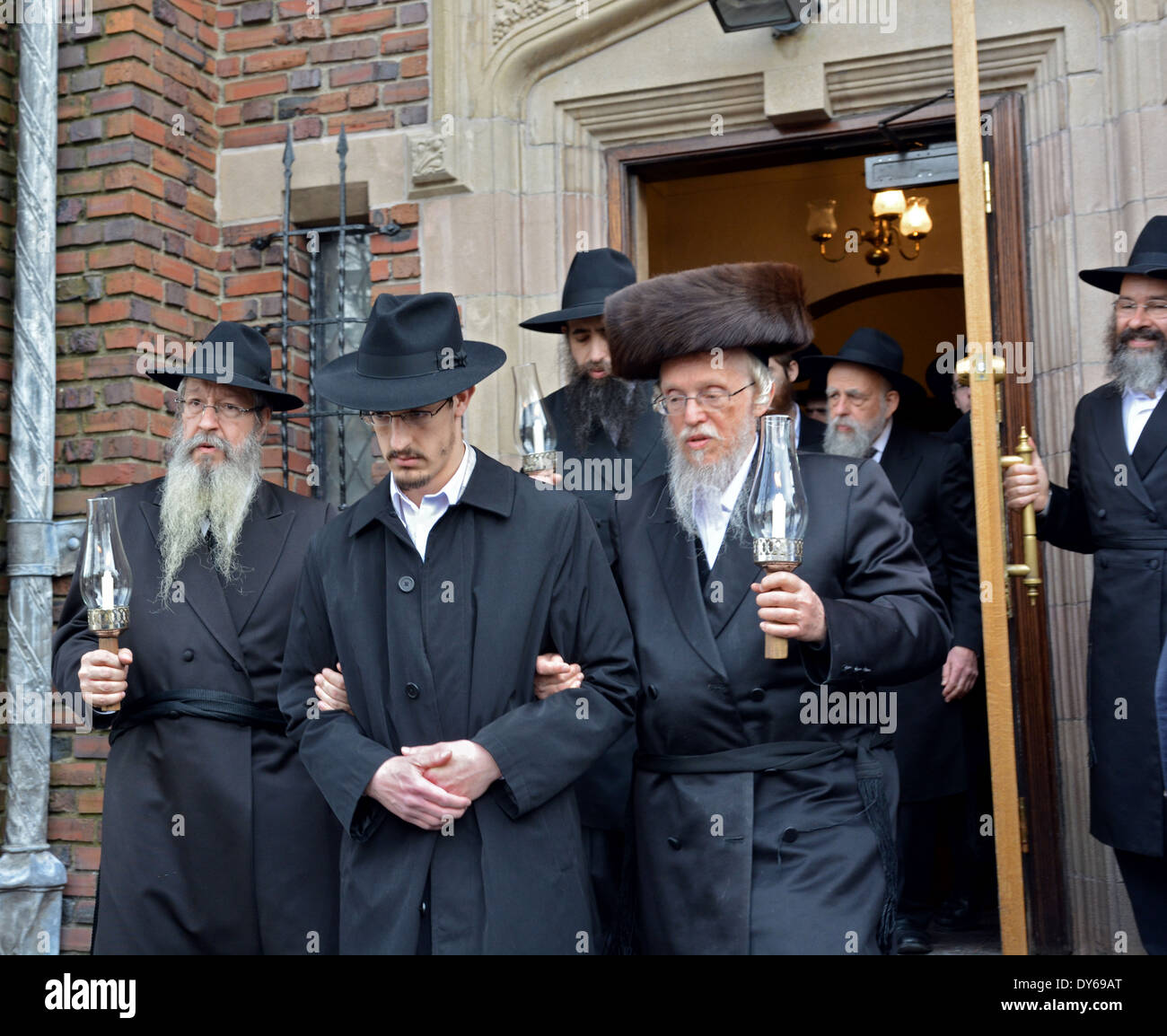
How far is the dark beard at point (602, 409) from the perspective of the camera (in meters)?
4.96

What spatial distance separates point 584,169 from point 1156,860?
3.72 metres

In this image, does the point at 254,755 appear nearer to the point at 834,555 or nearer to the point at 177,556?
the point at 177,556

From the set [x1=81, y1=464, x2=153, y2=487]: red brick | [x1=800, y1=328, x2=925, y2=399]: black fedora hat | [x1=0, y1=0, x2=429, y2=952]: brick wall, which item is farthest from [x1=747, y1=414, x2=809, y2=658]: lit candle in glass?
[x1=81, y1=464, x2=153, y2=487]: red brick

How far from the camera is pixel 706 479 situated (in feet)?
12.3

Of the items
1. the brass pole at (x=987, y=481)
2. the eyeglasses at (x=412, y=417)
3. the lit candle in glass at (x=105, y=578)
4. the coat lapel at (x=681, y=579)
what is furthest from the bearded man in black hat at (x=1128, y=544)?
the lit candle in glass at (x=105, y=578)

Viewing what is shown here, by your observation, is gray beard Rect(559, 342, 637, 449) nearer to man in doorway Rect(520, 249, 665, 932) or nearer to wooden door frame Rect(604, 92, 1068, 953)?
man in doorway Rect(520, 249, 665, 932)

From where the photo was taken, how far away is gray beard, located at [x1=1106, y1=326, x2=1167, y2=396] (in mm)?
4887

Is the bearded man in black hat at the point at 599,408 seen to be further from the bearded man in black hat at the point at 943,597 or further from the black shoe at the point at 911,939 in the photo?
the black shoe at the point at 911,939

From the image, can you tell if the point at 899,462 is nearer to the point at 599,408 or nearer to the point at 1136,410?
the point at 1136,410

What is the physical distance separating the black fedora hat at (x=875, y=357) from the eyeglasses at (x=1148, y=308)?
1349mm

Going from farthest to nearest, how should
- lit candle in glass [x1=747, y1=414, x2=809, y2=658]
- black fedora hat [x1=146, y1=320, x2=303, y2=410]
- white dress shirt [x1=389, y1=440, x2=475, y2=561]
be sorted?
black fedora hat [x1=146, y1=320, x2=303, y2=410] → white dress shirt [x1=389, y1=440, x2=475, y2=561] → lit candle in glass [x1=747, y1=414, x2=809, y2=658]

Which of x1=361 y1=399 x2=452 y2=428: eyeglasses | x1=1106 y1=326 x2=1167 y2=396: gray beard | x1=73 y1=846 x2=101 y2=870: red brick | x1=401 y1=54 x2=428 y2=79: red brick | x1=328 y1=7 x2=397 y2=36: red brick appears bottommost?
x1=73 y1=846 x2=101 y2=870: red brick

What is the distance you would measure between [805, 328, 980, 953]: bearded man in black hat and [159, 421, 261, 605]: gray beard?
268 cm

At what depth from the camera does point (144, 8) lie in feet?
21.3
